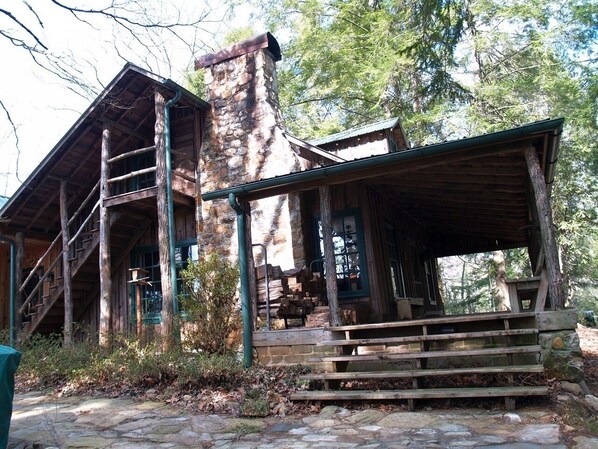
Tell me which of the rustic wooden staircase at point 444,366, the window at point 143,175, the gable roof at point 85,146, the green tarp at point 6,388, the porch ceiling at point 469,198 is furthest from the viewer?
the window at point 143,175

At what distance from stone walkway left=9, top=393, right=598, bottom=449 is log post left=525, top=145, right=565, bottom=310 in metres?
1.70

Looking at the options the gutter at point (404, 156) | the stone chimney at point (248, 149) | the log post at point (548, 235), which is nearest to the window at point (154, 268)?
the stone chimney at point (248, 149)

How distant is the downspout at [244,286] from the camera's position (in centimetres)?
748

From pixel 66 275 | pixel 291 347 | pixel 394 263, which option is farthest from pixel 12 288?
pixel 394 263

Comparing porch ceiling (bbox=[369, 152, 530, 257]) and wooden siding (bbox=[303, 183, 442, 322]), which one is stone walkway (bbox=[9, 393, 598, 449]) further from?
wooden siding (bbox=[303, 183, 442, 322])

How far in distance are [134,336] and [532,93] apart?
18.6 m

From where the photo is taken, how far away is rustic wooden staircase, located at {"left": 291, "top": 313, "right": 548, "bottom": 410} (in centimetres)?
511

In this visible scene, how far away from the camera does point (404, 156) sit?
6.52 metres

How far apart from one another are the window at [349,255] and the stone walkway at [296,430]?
4.15 meters

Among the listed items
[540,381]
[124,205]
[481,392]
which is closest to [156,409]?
[481,392]

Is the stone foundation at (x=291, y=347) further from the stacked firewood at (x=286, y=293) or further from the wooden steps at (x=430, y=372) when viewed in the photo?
the wooden steps at (x=430, y=372)

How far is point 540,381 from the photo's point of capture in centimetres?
520

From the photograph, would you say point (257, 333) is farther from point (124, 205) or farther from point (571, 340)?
point (124, 205)

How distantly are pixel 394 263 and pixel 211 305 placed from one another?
479cm
